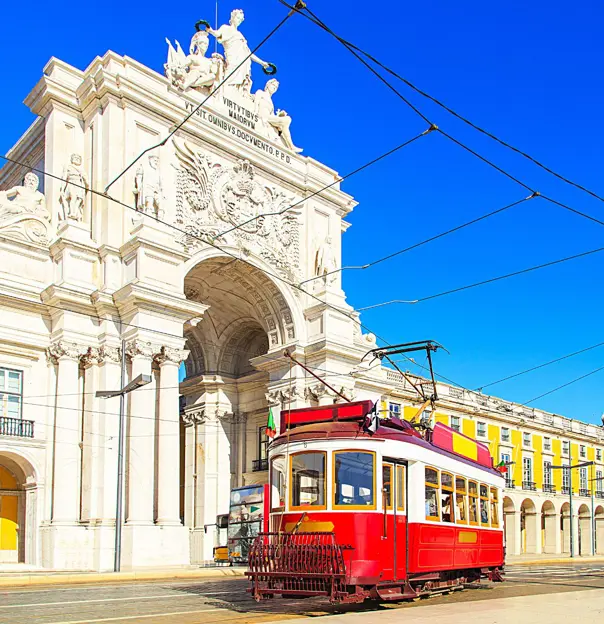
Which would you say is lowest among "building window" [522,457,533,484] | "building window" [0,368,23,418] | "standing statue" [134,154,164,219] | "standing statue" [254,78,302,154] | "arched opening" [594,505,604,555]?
"arched opening" [594,505,604,555]

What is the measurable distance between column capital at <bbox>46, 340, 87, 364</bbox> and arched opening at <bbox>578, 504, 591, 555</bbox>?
44.8 m

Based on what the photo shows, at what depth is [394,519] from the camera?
12.7 meters

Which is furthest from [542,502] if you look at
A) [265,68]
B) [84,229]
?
[84,229]

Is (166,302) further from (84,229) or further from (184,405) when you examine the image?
(184,405)

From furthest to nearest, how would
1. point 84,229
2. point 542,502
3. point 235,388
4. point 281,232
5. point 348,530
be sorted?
point 542,502 < point 235,388 < point 281,232 < point 84,229 < point 348,530

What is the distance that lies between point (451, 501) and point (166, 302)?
14.6m

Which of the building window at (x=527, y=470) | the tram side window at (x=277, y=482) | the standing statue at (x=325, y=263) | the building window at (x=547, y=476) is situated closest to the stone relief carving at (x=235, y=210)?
the standing statue at (x=325, y=263)

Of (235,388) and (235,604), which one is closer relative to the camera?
(235,604)

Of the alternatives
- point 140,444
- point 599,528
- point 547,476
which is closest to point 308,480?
point 140,444

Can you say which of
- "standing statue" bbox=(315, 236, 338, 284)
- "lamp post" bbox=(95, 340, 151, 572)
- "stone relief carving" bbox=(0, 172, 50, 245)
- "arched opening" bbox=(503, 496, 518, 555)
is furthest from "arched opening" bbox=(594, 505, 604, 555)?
"stone relief carving" bbox=(0, 172, 50, 245)

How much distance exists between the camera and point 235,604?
524 inches

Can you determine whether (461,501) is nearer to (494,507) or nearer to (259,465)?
(494,507)

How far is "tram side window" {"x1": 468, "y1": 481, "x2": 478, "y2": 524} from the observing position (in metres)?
16.2

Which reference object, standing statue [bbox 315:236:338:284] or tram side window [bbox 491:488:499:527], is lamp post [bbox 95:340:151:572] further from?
standing statue [bbox 315:236:338:284]
